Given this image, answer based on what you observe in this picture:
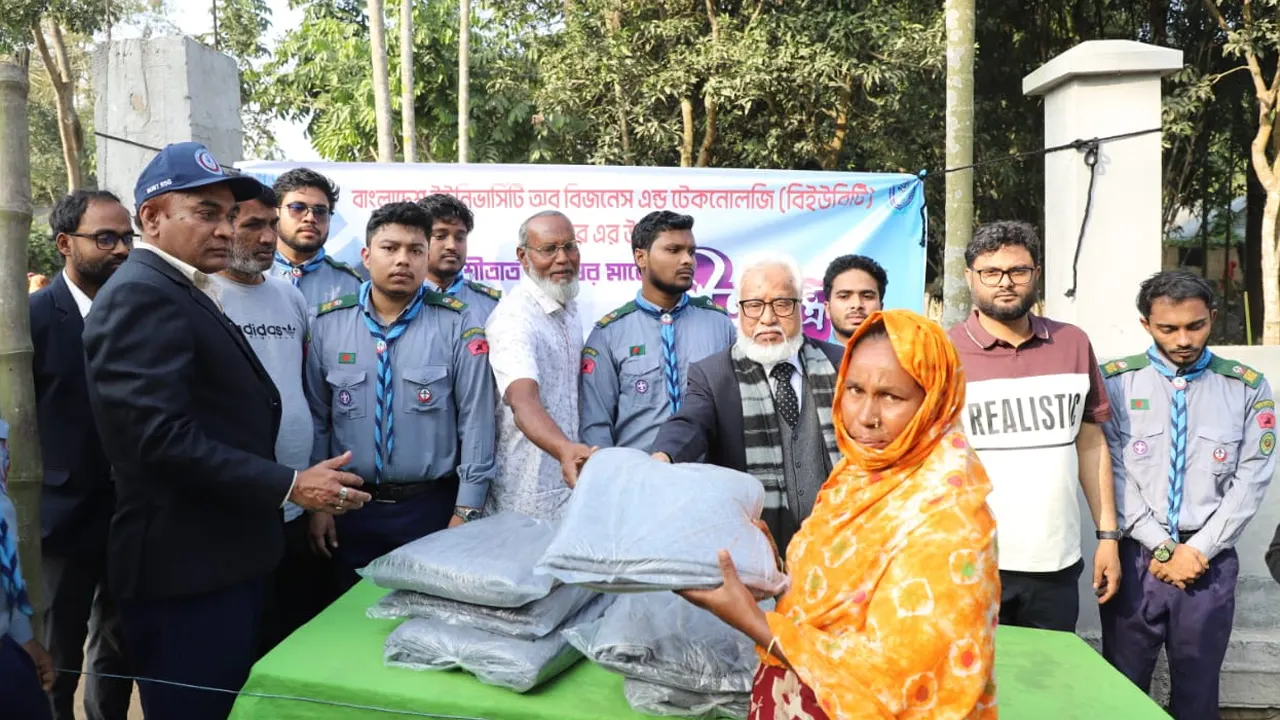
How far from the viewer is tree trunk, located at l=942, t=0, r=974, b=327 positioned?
204 inches

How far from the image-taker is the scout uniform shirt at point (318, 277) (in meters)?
3.98

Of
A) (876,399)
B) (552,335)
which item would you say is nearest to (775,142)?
(552,335)

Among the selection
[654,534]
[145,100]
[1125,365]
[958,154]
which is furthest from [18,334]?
[958,154]

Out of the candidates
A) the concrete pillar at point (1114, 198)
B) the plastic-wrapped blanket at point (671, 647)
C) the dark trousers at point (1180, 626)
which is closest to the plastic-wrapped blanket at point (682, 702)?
the plastic-wrapped blanket at point (671, 647)

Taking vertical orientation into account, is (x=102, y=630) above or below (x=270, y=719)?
below

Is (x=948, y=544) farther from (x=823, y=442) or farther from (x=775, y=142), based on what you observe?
(x=775, y=142)

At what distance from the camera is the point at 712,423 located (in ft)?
8.82

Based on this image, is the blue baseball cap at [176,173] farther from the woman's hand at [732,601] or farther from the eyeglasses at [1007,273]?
the eyeglasses at [1007,273]

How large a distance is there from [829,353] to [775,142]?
8.66 metres

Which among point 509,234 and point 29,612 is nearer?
point 29,612

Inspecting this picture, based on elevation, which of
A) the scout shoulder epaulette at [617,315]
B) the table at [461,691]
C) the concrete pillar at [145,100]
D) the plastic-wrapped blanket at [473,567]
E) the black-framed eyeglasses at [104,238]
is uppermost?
the concrete pillar at [145,100]

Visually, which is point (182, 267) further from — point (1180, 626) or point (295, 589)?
point (1180, 626)

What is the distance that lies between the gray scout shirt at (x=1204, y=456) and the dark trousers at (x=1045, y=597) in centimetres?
34

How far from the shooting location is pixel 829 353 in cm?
287
